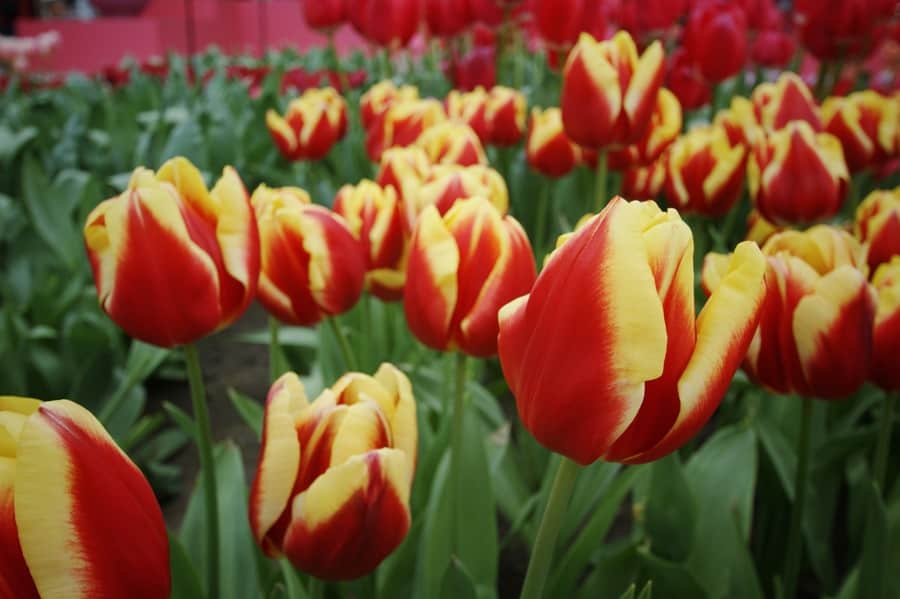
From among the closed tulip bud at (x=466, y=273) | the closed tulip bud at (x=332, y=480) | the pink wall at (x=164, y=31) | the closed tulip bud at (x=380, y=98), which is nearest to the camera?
the closed tulip bud at (x=332, y=480)

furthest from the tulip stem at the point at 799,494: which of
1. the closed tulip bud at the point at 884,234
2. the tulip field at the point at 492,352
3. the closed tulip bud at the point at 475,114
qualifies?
the closed tulip bud at the point at 475,114

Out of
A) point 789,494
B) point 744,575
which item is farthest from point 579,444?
point 789,494

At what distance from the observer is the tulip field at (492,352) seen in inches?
12.9

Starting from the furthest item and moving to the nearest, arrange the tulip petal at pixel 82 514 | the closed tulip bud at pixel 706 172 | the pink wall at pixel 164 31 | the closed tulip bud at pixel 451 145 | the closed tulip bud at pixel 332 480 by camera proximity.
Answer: the pink wall at pixel 164 31, the closed tulip bud at pixel 706 172, the closed tulip bud at pixel 451 145, the closed tulip bud at pixel 332 480, the tulip petal at pixel 82 514

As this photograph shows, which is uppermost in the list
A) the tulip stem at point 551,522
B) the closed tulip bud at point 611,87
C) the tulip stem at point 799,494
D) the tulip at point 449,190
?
the closed tulip bud at point 611,87

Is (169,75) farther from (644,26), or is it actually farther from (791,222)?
(791,222)

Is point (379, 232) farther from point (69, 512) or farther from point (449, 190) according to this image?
point (69, 512)

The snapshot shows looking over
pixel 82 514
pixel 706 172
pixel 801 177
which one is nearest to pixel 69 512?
pixel 82 514

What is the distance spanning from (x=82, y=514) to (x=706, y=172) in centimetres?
94

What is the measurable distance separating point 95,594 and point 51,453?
6cm

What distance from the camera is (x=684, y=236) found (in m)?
0.32

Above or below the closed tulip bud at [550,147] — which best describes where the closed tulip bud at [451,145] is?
above

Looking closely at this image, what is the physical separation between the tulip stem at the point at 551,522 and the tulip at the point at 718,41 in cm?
118

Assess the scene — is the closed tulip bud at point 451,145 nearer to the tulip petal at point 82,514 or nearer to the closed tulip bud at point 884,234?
the closed tulip bud at point 884,234
